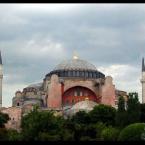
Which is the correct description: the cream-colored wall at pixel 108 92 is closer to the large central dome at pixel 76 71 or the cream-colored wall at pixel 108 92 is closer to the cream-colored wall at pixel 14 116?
the large central dome at pixel 76 71

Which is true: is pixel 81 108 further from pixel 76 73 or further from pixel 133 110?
pixel 133 110

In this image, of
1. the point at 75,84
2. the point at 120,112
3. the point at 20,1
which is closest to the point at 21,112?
the point at 75,84

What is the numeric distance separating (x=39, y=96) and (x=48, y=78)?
2287mm

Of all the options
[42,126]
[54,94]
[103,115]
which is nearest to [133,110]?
[42,126]

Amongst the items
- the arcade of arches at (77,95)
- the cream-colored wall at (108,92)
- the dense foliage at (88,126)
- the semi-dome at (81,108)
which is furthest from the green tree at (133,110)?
the arcade of arches at (77,95)

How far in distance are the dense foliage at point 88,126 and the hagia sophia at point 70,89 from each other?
35.4ft

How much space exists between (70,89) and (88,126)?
21.1 m

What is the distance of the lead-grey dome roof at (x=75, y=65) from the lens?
64625 mm

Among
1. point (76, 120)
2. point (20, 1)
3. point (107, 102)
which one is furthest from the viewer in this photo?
point (107, 102)

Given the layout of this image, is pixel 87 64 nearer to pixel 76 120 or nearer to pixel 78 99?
pixel 78 99

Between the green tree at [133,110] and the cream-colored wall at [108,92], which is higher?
the cream-colored wall at [108,92]

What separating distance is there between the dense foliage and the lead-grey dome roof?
1698 centimetres

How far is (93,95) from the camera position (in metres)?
63.2

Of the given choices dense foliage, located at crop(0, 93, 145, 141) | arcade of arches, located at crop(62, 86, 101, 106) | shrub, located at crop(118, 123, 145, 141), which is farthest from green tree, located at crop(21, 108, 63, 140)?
arcade of arches, located at crop(62, 86, 101, 106)
